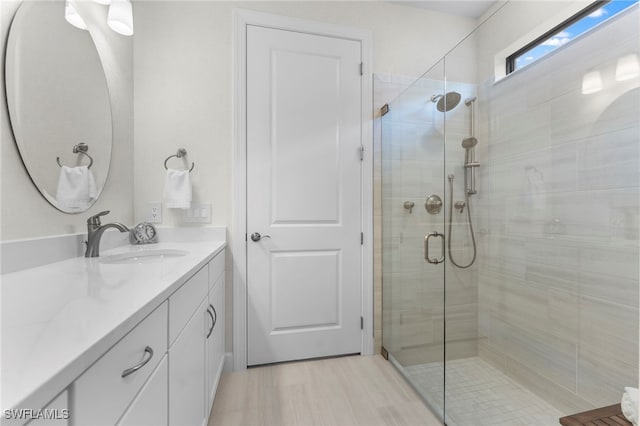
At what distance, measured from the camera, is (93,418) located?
443 mm

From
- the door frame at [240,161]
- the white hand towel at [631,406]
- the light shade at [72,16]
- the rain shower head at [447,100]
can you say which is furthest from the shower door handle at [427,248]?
the light shade at [72,16]

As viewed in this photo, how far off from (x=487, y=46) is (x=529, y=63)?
212mm

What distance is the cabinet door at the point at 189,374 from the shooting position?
84 centimetres

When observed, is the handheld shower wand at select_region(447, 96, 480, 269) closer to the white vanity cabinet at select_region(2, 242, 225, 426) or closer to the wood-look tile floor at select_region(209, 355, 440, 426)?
the wood-look tile floor at select_region(209, 355, 440, 426)

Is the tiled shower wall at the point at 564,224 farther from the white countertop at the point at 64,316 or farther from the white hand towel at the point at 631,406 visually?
the white countertop at the point at 64,316

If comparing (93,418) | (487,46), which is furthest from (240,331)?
(487,46)

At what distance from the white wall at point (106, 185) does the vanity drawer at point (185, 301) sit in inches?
24.8

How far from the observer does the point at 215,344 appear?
1.54 meters

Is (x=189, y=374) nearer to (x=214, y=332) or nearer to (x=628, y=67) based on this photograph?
(x=214, y=332)

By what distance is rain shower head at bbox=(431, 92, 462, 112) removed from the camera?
1.51 metres

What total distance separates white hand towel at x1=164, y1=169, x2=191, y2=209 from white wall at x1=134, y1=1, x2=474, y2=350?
0.33 feet

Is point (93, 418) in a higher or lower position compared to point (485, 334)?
higher

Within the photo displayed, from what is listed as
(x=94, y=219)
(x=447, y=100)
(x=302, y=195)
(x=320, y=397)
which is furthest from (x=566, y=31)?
(x=94, y=219)

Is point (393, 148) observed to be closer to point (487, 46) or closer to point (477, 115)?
point (477, 115)
